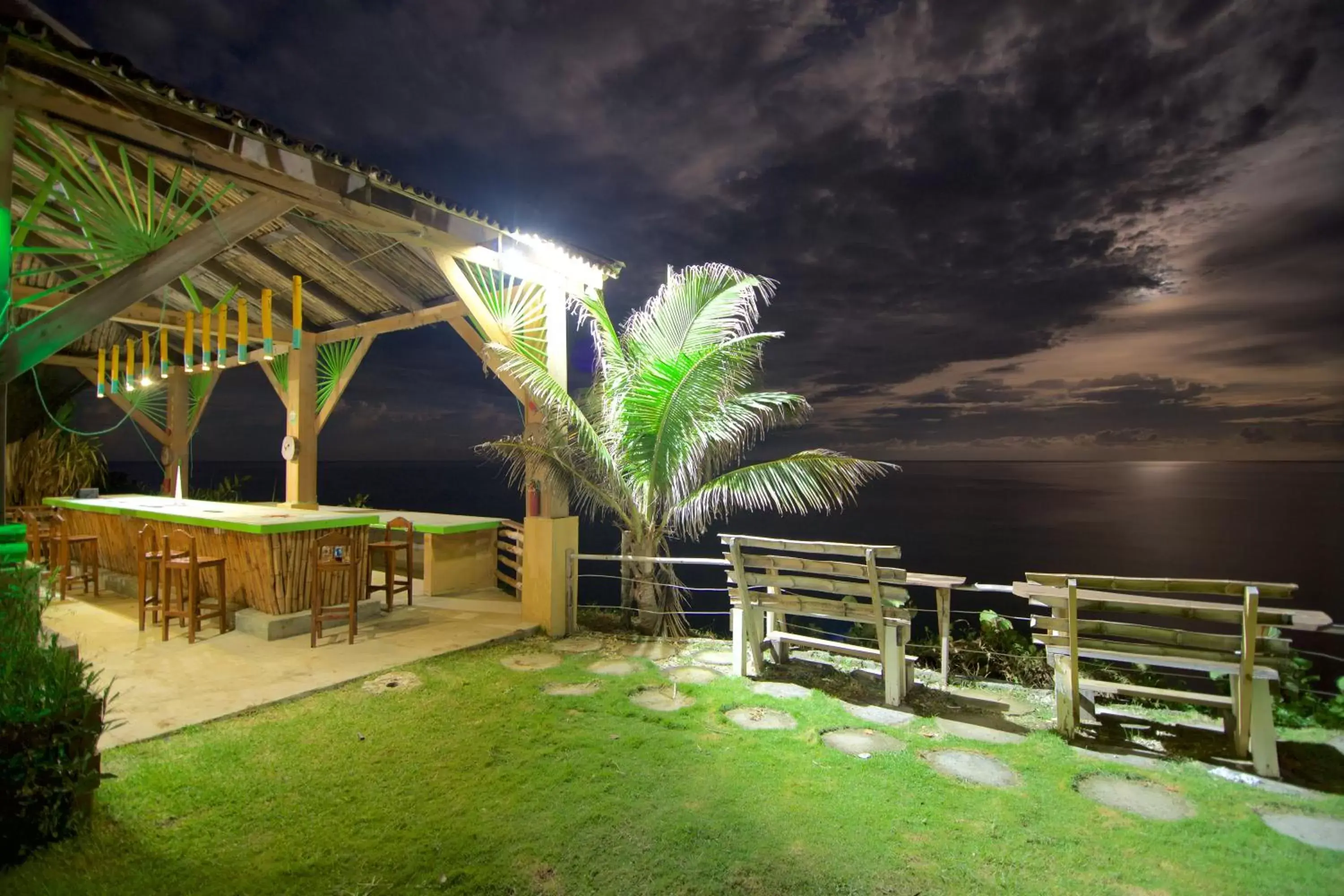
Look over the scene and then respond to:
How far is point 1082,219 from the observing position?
→ 88.3 ft

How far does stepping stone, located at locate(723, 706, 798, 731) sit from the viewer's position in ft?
13.4

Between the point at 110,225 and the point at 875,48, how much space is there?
12315mm

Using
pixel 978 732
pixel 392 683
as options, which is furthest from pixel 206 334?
pixel 978 732

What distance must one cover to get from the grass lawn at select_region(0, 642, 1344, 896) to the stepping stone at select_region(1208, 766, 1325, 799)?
0.24 ft

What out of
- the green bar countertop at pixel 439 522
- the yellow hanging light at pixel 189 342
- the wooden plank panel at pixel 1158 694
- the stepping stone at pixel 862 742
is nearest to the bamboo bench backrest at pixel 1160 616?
the wooden plank panel at pixel 1158 694

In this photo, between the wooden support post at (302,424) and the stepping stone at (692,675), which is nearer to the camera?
the stepping stone at (692,675)

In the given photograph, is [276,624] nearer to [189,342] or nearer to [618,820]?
[189,342]

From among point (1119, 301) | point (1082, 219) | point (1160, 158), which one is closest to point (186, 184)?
point (1160, 158)

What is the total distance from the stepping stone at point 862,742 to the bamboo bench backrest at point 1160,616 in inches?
44.1

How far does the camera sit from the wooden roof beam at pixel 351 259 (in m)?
7.40

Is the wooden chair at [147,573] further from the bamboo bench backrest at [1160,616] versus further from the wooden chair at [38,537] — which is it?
the bamboo bench backrest at [1160,616]

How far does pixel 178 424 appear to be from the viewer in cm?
1224

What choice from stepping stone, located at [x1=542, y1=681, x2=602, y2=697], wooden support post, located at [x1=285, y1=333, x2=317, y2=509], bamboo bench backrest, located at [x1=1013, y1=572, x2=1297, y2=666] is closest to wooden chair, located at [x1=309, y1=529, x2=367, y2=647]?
stepping stone, located at [x1=542, y1=681, x2=602, y2=697]

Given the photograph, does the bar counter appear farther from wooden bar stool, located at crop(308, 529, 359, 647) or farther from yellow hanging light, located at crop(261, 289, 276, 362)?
yellow hanging light, located at crop(261, 289, 276, 362)
